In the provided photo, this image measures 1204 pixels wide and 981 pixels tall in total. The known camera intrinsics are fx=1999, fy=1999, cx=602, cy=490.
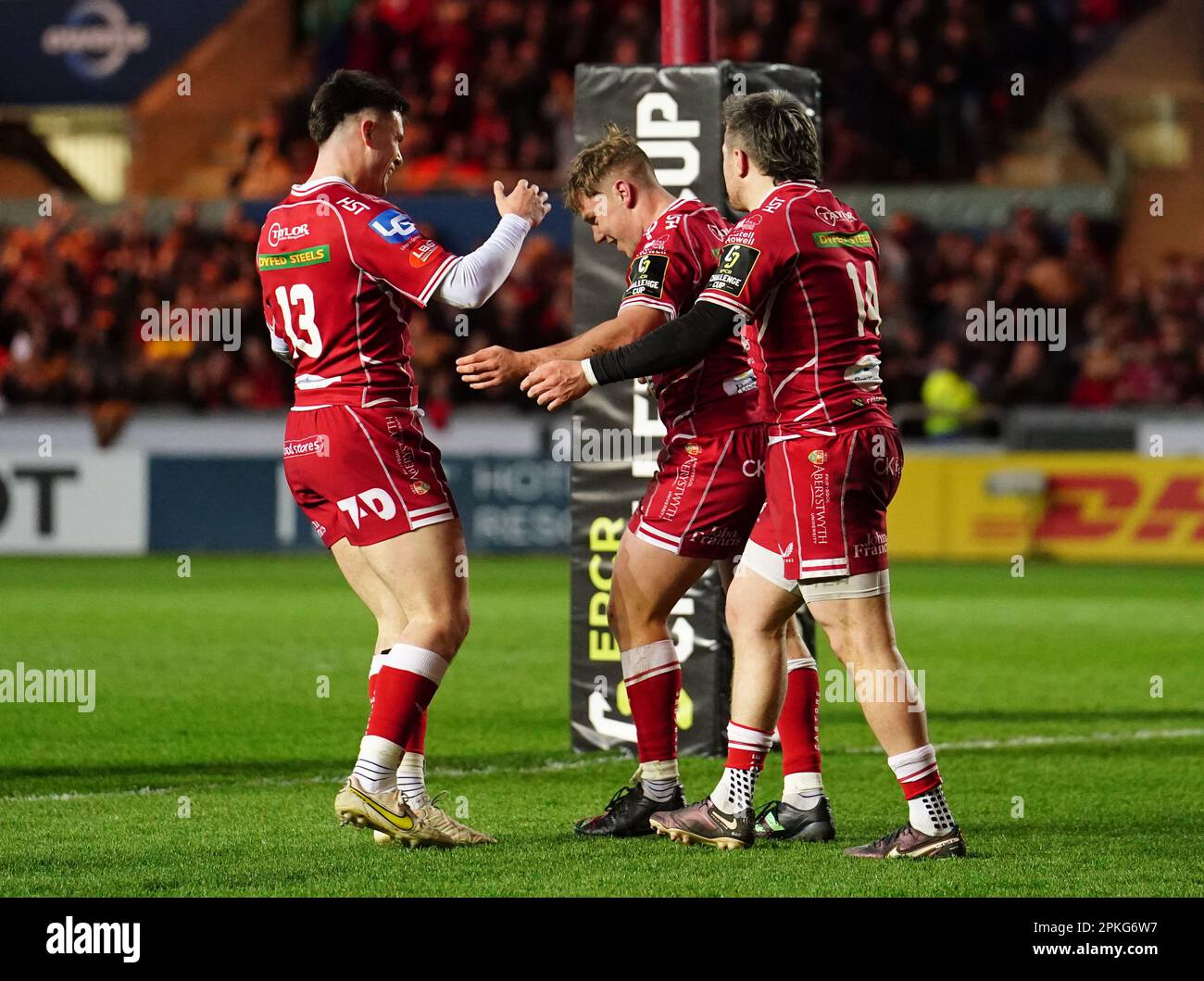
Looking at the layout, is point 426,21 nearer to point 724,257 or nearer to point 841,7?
point 841,7

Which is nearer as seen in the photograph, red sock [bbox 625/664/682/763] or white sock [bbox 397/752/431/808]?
white sock [bbox 397/752/431/808]

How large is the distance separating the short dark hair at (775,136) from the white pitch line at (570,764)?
9.15 ft

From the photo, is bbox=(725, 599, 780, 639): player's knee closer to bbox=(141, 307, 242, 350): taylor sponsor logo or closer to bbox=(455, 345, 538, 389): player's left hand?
bbox=(455, 345, 538, 389): player's left hand

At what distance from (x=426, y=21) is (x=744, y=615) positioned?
19875mm

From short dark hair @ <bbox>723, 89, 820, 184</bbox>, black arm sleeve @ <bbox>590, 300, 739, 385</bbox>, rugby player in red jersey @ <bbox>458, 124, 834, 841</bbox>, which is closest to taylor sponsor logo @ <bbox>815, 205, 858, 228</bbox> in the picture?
short dark hair @ <bbox>723, 89, 820, 184</bbox>

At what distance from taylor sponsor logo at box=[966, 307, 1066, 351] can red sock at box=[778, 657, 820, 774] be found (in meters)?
13.8

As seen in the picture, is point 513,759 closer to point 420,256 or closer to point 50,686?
point 420,256

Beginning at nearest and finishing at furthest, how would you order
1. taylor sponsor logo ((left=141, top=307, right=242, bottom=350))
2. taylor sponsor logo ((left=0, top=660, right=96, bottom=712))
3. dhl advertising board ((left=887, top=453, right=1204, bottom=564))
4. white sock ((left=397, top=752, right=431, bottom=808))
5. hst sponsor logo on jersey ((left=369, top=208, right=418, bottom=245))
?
1. hst sponsor logo on jersey ((left=369, top=208, right=418, bottom=245))
2. white sock ((left=397, top=752, right=431, bottom=808))
3. taylor sponsor logo ((left=0, top=660, right=96, bottom=712))
4. dhl advertising board ((left=887, top=453, right=1204, bottom=564))
5. taylor sponsor logo ((left=141, top=307, right=242, bottom=350))

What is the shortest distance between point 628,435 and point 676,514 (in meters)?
1.65

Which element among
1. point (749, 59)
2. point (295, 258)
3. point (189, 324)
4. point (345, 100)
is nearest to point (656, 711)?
point (295, 258)

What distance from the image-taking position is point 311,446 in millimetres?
6035

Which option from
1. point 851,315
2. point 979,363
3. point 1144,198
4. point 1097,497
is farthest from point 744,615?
point 1144,198
